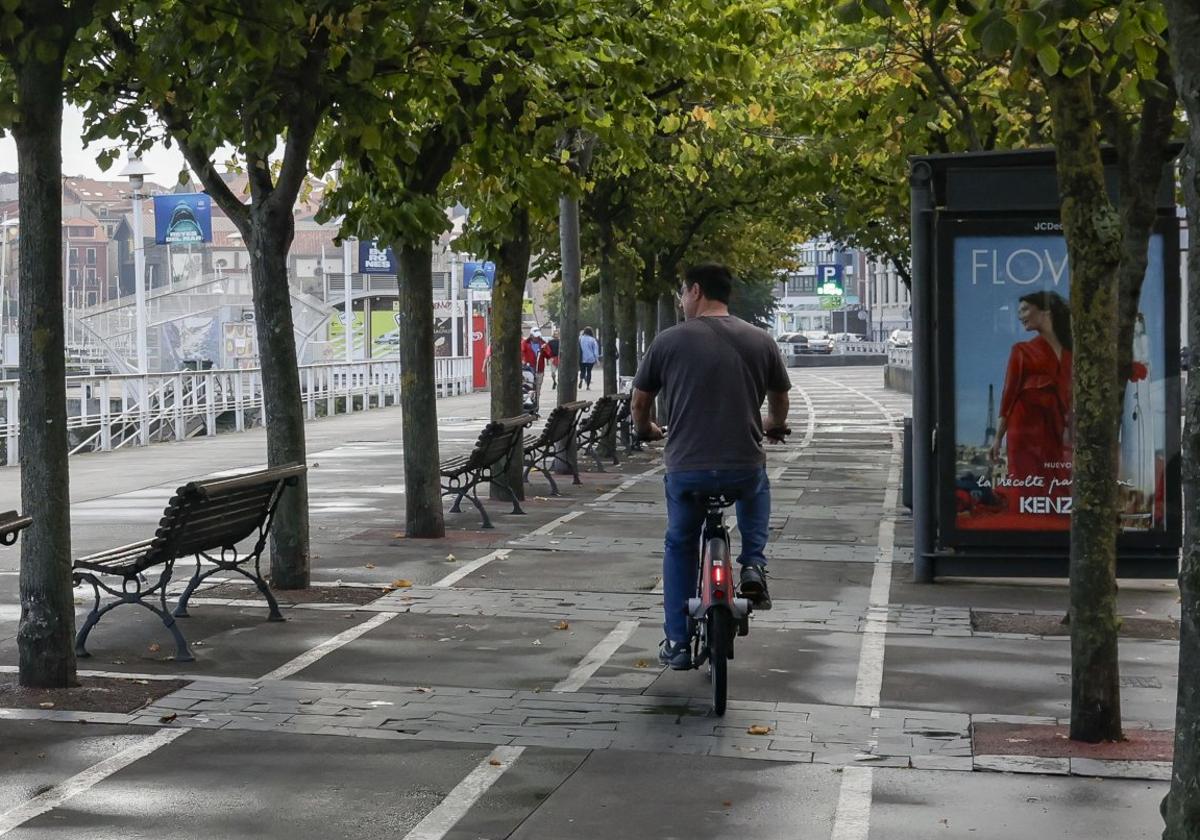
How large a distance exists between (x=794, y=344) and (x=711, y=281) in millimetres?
95158

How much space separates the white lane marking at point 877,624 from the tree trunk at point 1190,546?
13.7 feet

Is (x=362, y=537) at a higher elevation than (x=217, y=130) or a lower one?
lower

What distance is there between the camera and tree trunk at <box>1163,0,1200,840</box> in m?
4.12

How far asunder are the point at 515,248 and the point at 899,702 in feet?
40.8

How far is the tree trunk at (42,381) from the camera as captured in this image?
27.6 feet

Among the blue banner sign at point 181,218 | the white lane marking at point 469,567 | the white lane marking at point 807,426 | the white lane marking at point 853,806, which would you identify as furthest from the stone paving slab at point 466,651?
the blue banner sign at point 181,218

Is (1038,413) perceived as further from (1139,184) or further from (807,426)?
(807,426)

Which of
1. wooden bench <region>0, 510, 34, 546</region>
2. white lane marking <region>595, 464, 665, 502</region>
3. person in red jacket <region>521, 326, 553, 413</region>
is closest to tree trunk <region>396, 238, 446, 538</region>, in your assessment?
white lane marking <region>595, 464, 665, 502</region>

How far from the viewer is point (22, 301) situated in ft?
28.0

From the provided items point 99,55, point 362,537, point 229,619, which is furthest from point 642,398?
point 362,537

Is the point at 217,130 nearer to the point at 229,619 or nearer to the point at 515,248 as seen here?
the point at 229,619

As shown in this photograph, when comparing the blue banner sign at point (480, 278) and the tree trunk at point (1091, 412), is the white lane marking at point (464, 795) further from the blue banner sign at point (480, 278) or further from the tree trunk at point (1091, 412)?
the blue banner sign at point (480, 278)

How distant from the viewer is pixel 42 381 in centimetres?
843

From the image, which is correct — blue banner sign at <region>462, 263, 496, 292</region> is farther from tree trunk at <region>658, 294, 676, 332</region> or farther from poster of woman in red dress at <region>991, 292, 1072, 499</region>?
poster of woman in red dress at <region>991, 292, 1072, 499</region>
